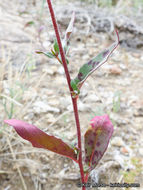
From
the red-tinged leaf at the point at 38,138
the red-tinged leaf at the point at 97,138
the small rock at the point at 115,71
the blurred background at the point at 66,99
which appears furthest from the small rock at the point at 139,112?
the red-tinged leaf at the point at 38,138

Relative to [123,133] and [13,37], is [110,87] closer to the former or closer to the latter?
[123,133]

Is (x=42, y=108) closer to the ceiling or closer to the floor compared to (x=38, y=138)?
closer to the floor

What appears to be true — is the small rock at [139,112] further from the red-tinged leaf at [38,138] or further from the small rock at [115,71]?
the red-tinged leaf at [38,138]

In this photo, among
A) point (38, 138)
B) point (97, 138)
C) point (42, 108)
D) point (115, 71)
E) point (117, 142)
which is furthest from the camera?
point (115, 71)

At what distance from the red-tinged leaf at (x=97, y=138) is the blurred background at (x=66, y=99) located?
0.17 m

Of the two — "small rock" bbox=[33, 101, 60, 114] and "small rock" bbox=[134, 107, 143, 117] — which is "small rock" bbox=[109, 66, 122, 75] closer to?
"small rock" bbox=[134, 107, 143, 117]

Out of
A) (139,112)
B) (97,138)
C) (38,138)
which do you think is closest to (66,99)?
(139,112)

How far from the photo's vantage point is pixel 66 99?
60.6 inches

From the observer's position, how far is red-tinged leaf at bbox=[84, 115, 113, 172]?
79cm

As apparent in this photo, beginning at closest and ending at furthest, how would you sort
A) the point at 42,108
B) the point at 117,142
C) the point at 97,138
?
1. the point at 97,138
2. the point at 117,142
3. the point at 42,108

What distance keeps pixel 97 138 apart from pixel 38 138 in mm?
239

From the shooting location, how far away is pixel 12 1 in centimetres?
321

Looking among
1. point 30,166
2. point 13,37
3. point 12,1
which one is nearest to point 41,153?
point 30,166

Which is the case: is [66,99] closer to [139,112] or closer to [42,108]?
[42,108]
